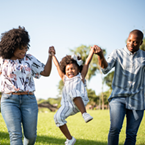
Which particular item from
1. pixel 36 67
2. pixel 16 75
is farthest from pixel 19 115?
pixel 36 67

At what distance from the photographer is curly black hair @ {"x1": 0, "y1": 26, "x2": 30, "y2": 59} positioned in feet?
10.3

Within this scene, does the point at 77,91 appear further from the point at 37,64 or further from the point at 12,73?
the point at 12,73

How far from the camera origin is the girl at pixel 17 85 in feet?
9.62

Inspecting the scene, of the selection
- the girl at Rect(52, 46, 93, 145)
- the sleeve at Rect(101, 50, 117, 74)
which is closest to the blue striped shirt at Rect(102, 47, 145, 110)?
the sleeve at Rect(101, 50, 117, 74)

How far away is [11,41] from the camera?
124 inches

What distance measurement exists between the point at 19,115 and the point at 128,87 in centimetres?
199

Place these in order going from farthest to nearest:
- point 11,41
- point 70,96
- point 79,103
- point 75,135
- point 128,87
→ point 75,135, point 70,96, point 79,103, point 128,87, point 11,41

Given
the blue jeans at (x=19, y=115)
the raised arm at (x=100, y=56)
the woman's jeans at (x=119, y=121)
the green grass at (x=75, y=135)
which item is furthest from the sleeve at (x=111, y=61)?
the green grass at (x=75, y=135)

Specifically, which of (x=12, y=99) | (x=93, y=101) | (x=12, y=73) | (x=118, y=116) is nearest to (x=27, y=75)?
(x=12, y=73)

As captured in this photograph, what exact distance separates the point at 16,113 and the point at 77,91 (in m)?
1.45

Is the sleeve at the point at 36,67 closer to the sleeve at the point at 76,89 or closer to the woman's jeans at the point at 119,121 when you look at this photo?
the sleeve at the point at 76,89

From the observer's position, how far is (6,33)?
329 centimetres

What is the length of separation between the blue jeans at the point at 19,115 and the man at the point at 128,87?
4.57 feet

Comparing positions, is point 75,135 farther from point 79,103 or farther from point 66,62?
point 66,62
